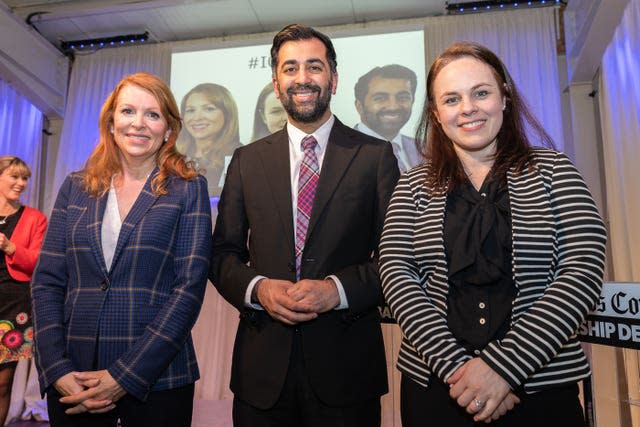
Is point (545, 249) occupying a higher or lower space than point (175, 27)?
lower

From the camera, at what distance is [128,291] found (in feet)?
A: 5.31

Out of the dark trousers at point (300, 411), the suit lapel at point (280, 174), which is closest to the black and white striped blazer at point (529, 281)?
the dark trousers at point (300, 411)

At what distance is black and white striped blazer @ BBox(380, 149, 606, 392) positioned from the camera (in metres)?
1.22

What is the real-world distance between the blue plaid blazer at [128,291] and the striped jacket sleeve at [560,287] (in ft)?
2.99

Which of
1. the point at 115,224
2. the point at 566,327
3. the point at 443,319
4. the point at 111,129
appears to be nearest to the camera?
the point at 566,327

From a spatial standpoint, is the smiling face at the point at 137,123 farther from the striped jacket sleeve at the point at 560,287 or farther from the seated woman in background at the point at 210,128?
the seated woman in background at the point at 210,128

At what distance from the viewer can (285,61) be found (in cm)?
194

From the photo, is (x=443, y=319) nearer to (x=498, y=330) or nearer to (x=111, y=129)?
(x=498, y=330)

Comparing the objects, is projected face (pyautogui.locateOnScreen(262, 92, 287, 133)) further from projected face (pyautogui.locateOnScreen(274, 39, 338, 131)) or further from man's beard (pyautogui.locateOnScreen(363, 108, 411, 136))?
projected face (pyautogui.locateOnScreen(274, 39, 338, 131))

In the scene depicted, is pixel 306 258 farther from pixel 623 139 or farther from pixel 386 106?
pixel 386 106

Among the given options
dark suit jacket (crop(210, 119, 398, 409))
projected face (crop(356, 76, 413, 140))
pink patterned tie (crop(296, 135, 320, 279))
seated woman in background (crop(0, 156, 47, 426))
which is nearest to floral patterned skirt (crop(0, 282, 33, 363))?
seated woman in background (crop(0, 156, 47, 426))

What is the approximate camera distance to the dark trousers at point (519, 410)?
1262mm

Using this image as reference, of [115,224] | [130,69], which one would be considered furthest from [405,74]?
[115,224]

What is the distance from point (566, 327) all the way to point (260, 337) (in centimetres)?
90
